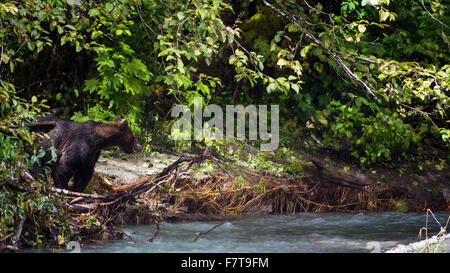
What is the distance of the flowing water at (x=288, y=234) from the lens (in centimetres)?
584

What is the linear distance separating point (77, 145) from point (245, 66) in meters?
3.54

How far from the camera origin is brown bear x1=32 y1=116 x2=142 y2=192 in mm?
6148

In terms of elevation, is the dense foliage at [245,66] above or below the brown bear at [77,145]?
above

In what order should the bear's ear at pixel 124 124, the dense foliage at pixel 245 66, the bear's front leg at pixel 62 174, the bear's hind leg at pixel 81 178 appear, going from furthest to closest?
the bear's ear at pixel 124 124 < the bear's hind leg at pixel 81 178 < the bear's front leg at pixel 62 174 < the dense foliage at pixel 245 66

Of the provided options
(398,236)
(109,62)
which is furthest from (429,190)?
(109,62)

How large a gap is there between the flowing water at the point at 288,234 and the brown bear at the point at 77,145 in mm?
877

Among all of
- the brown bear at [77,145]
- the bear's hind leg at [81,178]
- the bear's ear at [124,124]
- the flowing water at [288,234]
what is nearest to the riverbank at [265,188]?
the flowing water at [288,234]

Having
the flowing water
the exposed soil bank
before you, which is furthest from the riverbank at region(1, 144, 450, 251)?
the flowing water

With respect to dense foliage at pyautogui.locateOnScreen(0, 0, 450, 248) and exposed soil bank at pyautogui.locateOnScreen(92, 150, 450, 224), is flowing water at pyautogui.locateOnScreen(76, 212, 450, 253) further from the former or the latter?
dense foliage at pyautogui.locateOnScreen(0, 0, 450, 248)

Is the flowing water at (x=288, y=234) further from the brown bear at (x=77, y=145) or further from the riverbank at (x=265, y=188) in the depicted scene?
the brown bear at (x=77, y=145)

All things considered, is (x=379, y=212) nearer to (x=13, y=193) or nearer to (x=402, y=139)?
(x=402, y=139)

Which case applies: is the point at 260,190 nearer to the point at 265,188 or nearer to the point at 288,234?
the point at 265,188

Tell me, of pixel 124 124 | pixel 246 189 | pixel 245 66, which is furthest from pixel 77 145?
pixel 245 66

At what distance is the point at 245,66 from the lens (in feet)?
29.2
